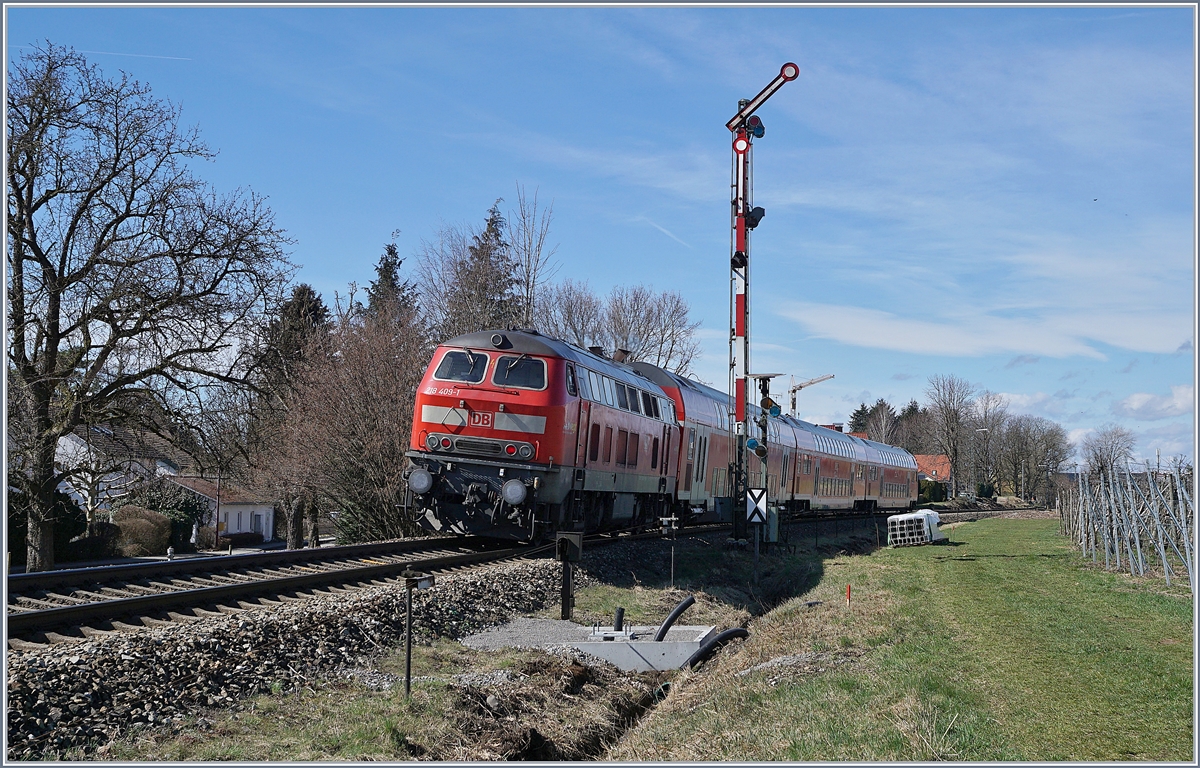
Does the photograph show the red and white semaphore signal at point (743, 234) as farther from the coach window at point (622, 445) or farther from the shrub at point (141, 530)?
the shrub at point (141, 530)

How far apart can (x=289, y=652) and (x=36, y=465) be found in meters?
14.0

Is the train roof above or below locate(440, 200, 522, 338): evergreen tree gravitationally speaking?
below

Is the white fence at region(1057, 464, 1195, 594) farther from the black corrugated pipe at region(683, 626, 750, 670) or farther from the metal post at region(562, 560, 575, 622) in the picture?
the metal post at region(562, 560, 575, 622)

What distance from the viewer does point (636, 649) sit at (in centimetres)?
1201

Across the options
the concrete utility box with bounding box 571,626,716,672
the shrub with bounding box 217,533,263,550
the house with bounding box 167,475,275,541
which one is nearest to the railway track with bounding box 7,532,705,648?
the concrete utility box with bounding box 571,626,716,672

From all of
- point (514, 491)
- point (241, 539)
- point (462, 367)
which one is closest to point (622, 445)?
point (462, 367)

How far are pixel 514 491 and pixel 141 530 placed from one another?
101ft

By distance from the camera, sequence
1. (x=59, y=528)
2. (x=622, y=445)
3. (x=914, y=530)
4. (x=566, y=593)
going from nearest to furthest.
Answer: (x=566, y=593)
(x=622, y=445)
(x=914, y=530)
(x=59, y=528)

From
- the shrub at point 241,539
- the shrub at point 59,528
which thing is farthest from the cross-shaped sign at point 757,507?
the shrub at point 241,539

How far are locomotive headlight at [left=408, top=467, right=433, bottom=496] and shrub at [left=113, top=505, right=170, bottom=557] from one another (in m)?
28.3

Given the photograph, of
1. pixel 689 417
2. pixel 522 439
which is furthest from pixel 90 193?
pixel 689 417

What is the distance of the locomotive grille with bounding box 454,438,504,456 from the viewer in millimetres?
15977

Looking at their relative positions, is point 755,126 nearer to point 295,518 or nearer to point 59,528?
point 295,518

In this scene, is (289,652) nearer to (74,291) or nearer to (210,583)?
(210,583)
